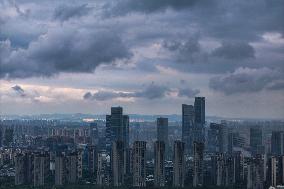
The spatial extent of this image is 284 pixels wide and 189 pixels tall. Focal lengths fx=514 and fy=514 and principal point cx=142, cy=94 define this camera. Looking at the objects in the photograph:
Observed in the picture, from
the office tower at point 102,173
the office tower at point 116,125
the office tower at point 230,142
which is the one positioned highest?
the office tower at point 116,125

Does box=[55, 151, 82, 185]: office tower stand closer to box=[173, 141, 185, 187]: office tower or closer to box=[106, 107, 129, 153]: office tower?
box=[173, 141, 185, 187]: office tower

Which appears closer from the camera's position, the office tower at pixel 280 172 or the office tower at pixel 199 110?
the office tower at pixel 280 172

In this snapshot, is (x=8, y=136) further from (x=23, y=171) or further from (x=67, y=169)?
(x=67, y=169)

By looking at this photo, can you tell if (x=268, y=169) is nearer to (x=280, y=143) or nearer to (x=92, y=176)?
(x=280, y=143)

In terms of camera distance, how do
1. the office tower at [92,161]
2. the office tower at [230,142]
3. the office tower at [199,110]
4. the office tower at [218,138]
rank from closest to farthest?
the office tower at [92,161] → the office tower at [230,142] → the office tower at [218,138] → the office tower at [199,110]

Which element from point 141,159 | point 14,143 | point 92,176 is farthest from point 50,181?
point 14,143

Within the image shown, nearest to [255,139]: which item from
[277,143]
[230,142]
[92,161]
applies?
[277,143]

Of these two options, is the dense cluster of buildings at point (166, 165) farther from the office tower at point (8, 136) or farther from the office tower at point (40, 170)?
the office tower at point (8, 136)

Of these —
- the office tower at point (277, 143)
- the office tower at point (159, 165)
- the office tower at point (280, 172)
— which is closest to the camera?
the office tower at point (280, 172)

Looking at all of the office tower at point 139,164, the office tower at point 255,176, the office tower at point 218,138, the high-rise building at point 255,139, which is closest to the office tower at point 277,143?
the high-rise building at point 255,139
